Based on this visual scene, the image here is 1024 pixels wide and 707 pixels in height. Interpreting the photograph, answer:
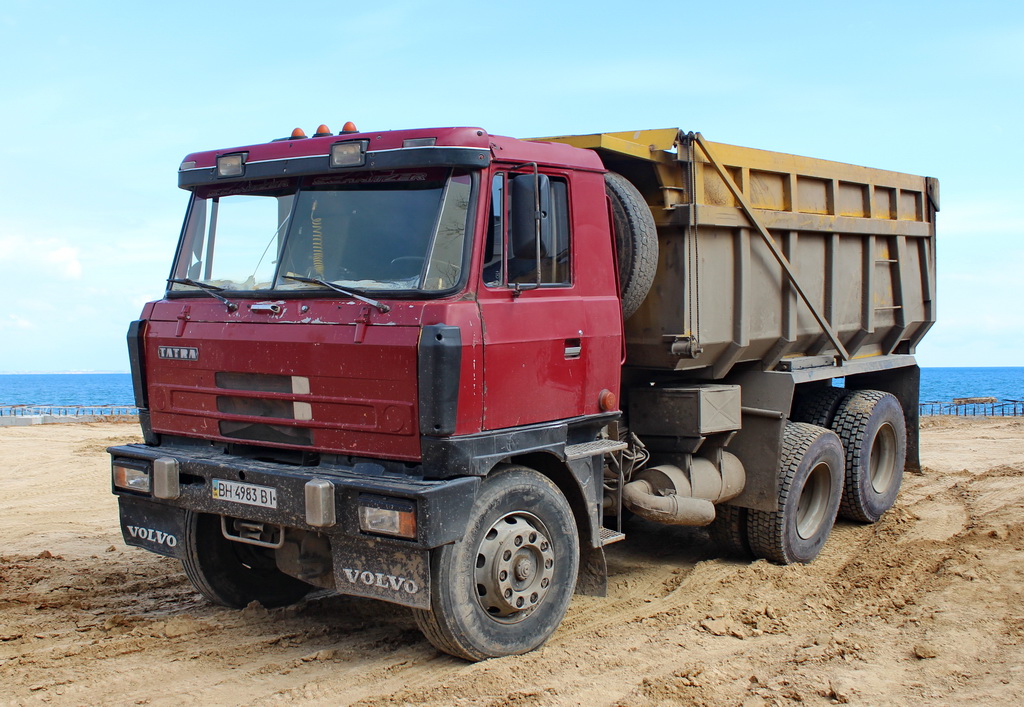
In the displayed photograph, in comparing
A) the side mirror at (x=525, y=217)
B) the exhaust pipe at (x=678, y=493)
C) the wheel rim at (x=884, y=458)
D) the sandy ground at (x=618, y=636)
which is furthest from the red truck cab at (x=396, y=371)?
the wheel rim at (x=884, y=458)

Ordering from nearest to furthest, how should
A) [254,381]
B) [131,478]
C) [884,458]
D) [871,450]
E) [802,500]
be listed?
[254,381]
[131,478]
[802,500]
[871,450]
[884,458]

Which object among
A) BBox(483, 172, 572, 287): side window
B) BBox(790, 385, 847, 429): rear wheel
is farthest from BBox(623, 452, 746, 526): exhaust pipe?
BBox(483, 172, 572, 287): side window

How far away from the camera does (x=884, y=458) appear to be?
963 centimetres

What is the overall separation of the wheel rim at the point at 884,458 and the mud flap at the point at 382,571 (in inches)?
240

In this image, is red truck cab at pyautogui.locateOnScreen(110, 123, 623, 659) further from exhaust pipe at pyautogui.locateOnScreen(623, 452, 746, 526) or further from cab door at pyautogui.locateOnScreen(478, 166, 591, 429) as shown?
exhaust pipe at pyautogui.locateOnScreen(623, 452, 746, 526)

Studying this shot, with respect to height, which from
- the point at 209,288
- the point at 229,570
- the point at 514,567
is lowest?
the point at 229,570

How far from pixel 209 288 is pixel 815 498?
206 inches

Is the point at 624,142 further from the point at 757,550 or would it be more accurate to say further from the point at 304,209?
the point at 757,550

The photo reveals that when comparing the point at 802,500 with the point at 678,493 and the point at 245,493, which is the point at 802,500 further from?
the point at 245,493

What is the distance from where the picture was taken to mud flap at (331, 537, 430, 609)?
4.86m

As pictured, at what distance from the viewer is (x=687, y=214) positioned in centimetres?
666

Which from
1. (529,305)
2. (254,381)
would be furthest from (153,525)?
(529,305)

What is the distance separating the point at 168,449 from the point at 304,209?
66.6 inches

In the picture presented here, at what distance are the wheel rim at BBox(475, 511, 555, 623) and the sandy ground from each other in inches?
11.2
